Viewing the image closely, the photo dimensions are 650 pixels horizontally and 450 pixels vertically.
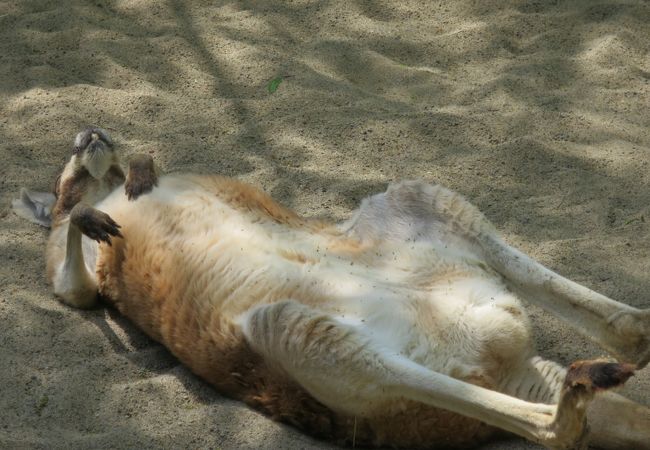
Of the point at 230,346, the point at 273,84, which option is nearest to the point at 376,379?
the point at 230,346

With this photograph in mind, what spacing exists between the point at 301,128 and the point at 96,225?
176 cm

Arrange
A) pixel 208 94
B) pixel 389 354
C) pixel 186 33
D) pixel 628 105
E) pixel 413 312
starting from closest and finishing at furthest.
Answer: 1. pixel 389 354
2. pixel 413 312
3. pixel 628 105
4. pixel 208 94
5. pixel 186 33

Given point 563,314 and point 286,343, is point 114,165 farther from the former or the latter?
point 563,314

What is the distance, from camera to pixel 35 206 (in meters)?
5.19

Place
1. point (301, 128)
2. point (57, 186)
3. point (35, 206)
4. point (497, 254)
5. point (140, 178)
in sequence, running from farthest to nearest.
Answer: point (301, 128), point (57, 186), point (35, 206), point (140, 178), point (497, 254)

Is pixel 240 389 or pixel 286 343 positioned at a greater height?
pixel 286 343

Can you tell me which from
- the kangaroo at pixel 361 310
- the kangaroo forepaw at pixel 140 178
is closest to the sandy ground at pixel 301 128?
the kangaroo at pixel 361 310

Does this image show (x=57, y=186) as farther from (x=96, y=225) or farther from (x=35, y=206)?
(x=96, y=225)

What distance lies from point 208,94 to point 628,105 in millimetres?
2561

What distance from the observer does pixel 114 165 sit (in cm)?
525

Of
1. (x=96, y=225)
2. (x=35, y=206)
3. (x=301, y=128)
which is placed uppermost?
(x=96, y=225)

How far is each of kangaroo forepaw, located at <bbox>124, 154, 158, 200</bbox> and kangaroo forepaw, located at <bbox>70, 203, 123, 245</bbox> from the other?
326 millimetres

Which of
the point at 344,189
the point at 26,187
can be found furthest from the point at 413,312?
the point at 26,187

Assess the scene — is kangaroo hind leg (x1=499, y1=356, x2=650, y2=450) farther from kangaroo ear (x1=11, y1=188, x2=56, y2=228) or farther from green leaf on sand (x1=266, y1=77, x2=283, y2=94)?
green leaf on sand (x1=266, y1=77, x2=283, y2=94)
